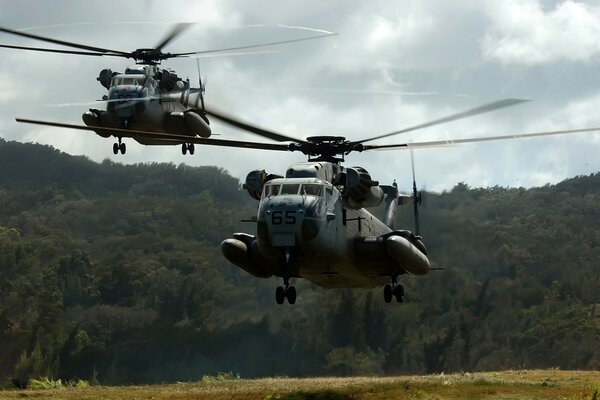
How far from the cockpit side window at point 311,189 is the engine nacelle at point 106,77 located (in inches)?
521

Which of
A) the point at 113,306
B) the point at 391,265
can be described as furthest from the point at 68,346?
the point at 391,265

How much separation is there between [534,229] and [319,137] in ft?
123

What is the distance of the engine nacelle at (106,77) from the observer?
41656mm

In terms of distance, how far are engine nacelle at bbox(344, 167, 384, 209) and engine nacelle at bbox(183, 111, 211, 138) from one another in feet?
33.5

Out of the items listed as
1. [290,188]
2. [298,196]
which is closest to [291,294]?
[298,196]

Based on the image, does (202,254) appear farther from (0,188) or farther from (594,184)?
(594,184)

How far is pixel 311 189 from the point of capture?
30.8 metres

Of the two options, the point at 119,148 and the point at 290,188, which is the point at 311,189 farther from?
the point at 119,148

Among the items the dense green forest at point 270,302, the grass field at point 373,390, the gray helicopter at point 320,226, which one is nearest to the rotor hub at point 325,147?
the gray helicopter at point 320,226

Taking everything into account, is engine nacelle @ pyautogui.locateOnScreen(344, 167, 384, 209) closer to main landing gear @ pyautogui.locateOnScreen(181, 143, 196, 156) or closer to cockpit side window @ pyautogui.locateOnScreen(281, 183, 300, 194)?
cockpit side window @ pyautogui.locateOnScreen(281, 183, 300, 194)

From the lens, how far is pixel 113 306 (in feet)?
219

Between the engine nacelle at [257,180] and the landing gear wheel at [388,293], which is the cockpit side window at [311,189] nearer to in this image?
the engine nacelle at [257,180]

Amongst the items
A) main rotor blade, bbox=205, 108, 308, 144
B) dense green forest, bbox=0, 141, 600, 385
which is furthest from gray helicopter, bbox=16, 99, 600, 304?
dense green forest, bbox=0, 141, 600, 385

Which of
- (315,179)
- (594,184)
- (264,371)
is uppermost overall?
(594,184)
